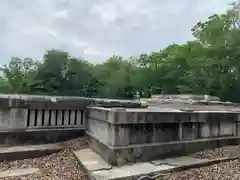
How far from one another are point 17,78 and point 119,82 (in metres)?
13.3

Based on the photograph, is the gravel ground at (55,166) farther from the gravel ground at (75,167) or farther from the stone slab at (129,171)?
the stone slab at (129,171)

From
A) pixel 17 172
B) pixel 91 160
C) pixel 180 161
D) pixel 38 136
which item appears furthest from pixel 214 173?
pixel 38 136

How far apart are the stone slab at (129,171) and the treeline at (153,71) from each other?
16836 millimetres

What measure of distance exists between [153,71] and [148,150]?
84.9 ft

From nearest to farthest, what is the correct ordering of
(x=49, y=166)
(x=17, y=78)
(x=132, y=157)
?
(x=132, y=157)
(x=49, y=166)
(x=17, y=78)

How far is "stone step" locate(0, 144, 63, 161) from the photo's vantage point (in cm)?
382

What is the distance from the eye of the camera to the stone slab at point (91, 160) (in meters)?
3.13

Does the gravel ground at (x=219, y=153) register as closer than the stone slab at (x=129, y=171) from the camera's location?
No

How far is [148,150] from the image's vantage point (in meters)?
3.42

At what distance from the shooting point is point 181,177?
2857 millimetres

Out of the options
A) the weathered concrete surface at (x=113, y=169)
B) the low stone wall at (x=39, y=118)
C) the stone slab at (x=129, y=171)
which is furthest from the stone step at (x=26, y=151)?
the stone slab at (x=129, y=171)

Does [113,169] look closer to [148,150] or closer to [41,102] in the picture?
[148,150]

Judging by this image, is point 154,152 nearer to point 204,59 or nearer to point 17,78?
point 204,59

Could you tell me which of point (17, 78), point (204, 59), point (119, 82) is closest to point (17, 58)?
point (17, 78)
